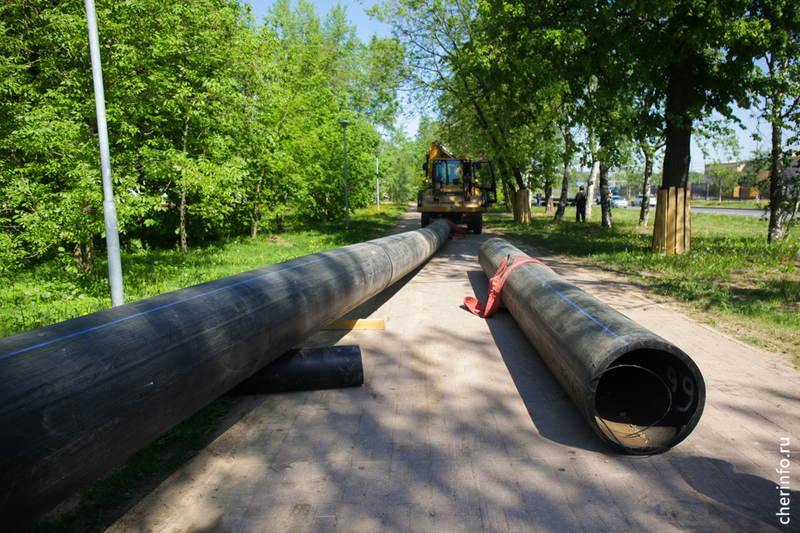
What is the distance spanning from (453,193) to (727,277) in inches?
445

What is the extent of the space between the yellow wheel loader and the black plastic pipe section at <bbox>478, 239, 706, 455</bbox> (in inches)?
535

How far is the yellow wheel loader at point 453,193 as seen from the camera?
17.8 metres

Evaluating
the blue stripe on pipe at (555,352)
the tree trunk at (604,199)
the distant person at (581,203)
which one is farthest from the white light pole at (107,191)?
the distant person at (581,203)

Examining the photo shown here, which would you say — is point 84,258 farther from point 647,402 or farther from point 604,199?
point 604,199

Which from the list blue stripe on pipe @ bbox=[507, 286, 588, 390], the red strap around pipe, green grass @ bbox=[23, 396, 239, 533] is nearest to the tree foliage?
A: green grass @ bbox=[23, 396, 239, 533]

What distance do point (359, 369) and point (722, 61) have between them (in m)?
12.4

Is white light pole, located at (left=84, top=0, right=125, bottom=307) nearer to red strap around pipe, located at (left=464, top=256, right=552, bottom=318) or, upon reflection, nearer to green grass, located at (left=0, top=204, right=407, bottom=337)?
green grass, located at (left=0, top=204, right=407, bottom=337)

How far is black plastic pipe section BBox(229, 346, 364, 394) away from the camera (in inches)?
160

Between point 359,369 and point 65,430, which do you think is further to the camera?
point 359,369

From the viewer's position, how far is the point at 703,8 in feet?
29.3

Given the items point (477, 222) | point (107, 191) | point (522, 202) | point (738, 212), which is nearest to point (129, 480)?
point (107, 191)

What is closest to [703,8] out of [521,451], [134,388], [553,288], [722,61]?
[722,61]

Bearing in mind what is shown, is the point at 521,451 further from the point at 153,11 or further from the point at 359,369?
the point at 153,11

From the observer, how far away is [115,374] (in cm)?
206
